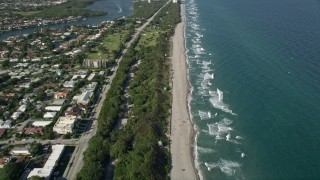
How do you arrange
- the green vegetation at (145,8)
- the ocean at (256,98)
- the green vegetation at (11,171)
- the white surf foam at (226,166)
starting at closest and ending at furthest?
the green vegetation at (11,171), the white surf foam at (226,166), the ocean at (256,98), the green vegetation at (145,8)

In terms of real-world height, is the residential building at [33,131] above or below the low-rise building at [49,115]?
below

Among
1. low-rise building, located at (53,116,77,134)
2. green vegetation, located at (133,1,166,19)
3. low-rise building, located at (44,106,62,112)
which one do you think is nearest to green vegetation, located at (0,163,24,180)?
low-rise building, located at (53,116,77,134)

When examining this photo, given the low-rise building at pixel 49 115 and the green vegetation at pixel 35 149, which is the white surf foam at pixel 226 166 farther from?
the low-rise building at pixel 49 115

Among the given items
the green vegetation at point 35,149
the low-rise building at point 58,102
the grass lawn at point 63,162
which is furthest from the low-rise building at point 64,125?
the low-rise building at point 58,102

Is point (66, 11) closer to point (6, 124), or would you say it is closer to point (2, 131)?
point (6, 124)

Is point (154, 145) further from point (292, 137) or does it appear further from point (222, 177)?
point (292, 137)

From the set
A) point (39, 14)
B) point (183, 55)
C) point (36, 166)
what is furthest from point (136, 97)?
point (39, 14)

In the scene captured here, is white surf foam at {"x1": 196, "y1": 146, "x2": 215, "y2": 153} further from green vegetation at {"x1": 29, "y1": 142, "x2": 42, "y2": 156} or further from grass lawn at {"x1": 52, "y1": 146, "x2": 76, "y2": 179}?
green vegetation at {"x1": 29, "y1": 142, "x2": 42, "y2": 156}
